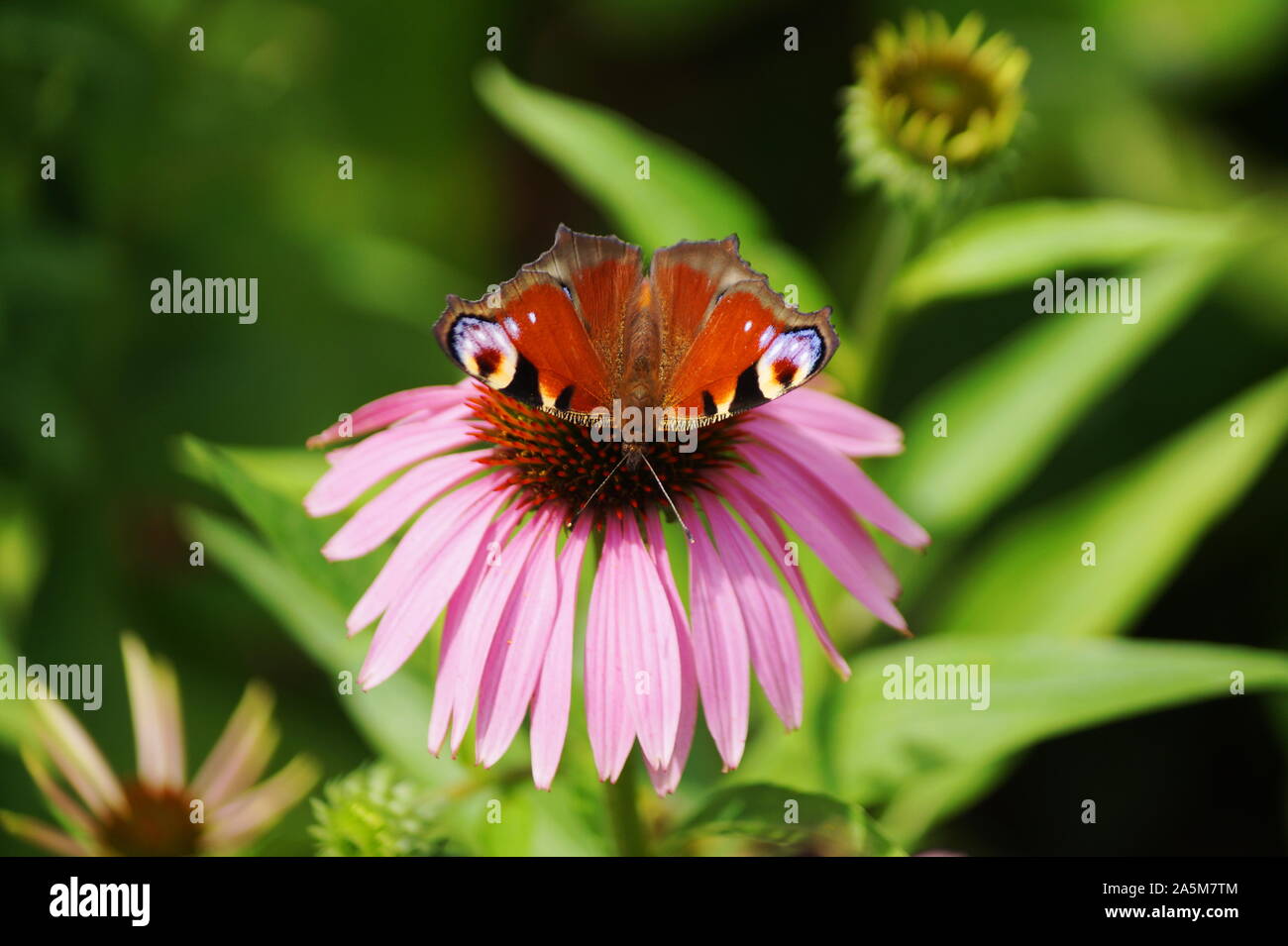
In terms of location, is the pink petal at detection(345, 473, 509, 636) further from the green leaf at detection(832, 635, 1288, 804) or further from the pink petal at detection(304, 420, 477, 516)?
the green leaf at detection(832, 635, 1288, 804)

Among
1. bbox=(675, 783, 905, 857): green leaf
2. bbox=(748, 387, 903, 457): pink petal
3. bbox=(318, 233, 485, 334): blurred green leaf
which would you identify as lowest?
bbox=(675, 783, 905, 857): green leaf

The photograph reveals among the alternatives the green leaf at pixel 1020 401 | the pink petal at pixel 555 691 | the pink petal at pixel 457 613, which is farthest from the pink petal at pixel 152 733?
the green leaf at pixel 1020 401

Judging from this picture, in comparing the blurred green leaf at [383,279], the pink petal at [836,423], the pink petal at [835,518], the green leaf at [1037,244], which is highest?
the blurred green leaf at [383,279]

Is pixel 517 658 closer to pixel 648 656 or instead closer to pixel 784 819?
pixel 648 656

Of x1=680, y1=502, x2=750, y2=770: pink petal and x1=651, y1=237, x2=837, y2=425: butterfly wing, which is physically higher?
x1=651, y1=237, x2=837, y2=425: butterfly wing

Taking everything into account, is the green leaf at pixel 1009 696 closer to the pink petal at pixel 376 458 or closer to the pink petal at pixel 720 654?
the pink petal at pixel 720 654

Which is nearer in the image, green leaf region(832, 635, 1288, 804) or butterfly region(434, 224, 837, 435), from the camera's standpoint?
butterfly region(434, 224, 837, 435)

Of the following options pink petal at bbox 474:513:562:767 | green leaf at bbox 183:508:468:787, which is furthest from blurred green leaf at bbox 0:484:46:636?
pink petal at bbox 474:513:562:767
